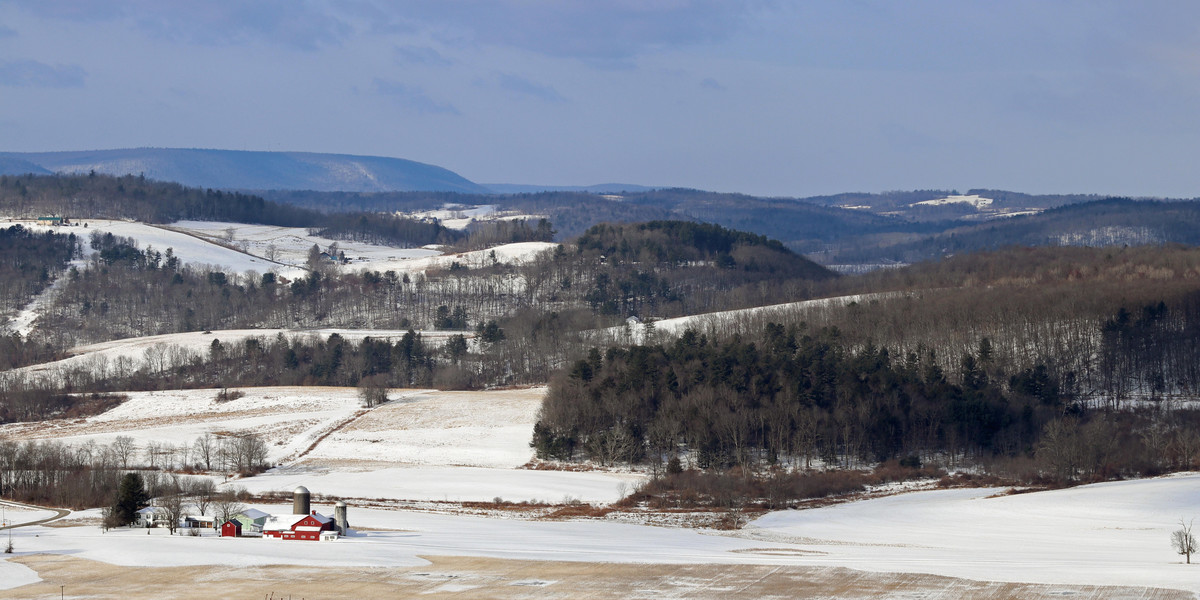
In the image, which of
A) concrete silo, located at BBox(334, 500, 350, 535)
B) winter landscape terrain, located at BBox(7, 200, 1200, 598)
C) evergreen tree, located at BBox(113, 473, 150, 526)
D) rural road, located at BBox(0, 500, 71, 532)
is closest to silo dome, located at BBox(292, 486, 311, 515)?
concrete silo, located at BBox(334, 500, 350, 535)

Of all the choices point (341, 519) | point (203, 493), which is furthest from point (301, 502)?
point (203, 493)

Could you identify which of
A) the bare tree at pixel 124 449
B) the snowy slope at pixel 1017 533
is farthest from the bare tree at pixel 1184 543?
the bare tree at pixel 124 449

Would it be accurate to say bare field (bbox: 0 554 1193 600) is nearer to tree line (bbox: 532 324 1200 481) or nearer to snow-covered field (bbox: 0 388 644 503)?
snow-covered field (bbox: 0 388 644 503)

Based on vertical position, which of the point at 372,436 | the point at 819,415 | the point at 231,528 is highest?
the point at 819,415

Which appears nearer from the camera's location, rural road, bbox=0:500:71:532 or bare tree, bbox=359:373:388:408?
rural road, bbox=0:500:71:532

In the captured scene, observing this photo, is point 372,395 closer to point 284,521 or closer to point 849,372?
point 849,372

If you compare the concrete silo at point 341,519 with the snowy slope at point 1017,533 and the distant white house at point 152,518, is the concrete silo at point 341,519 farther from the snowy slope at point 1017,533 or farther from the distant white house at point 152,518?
the snowy slope at point 1017,533
